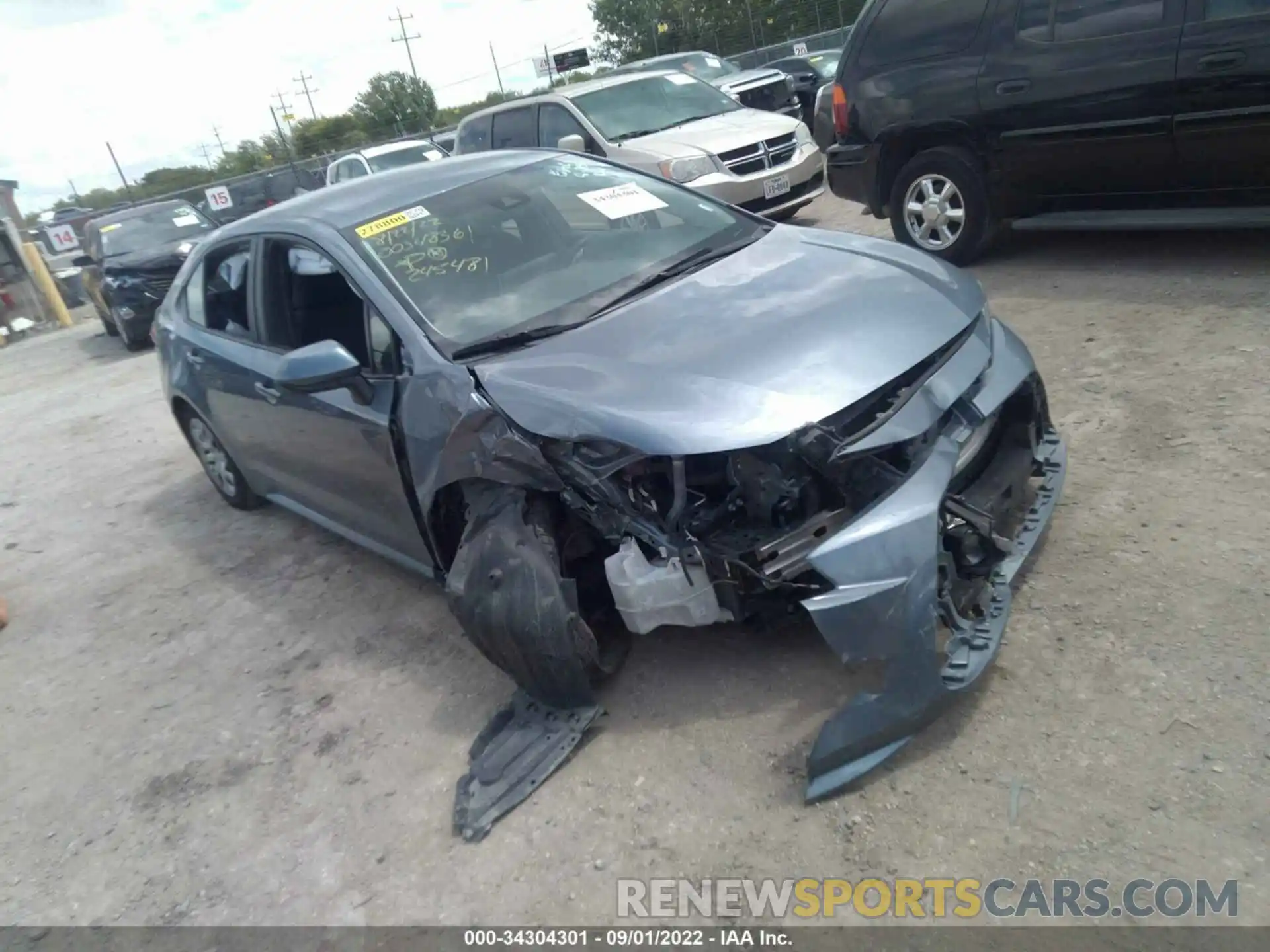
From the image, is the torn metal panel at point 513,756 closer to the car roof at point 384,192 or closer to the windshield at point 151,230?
the car roof at point 384,192

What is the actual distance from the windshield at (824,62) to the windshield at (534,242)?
14505mm

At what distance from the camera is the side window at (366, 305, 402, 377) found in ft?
11.4

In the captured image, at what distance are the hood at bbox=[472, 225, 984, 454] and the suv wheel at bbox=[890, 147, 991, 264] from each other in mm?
2915

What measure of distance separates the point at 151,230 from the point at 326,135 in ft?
132

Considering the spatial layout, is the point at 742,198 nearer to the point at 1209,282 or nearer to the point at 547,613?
the point at 1209,282

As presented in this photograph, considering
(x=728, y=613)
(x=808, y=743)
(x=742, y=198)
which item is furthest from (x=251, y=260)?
(x=742, y=198)

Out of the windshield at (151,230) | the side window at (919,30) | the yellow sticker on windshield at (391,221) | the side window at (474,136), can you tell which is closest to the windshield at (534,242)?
the yellow sticker on windshield at (391,221)

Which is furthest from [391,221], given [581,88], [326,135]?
[326,135]

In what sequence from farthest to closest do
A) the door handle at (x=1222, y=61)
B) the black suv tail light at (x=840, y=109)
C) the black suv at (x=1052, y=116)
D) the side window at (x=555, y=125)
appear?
the side window at (x=555, y=125)
the black suv tail light at (x=840, y=109)
the black suv at (x=1052, y=116)
the door handle at (x=1222, y=61)

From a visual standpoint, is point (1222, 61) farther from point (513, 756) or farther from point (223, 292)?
point (223, 292)

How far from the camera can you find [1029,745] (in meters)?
2.59

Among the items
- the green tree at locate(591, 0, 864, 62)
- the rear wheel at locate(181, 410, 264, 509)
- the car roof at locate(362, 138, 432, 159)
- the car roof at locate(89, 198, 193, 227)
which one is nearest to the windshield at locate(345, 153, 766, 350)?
the rear wheel at locate(181, 410, 264, 509)

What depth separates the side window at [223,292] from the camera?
14.8 ft

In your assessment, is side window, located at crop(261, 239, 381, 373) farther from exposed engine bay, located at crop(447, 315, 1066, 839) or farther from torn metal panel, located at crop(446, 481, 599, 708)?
exposed engine bay, located at crop(447, 315, 1066, 839)
